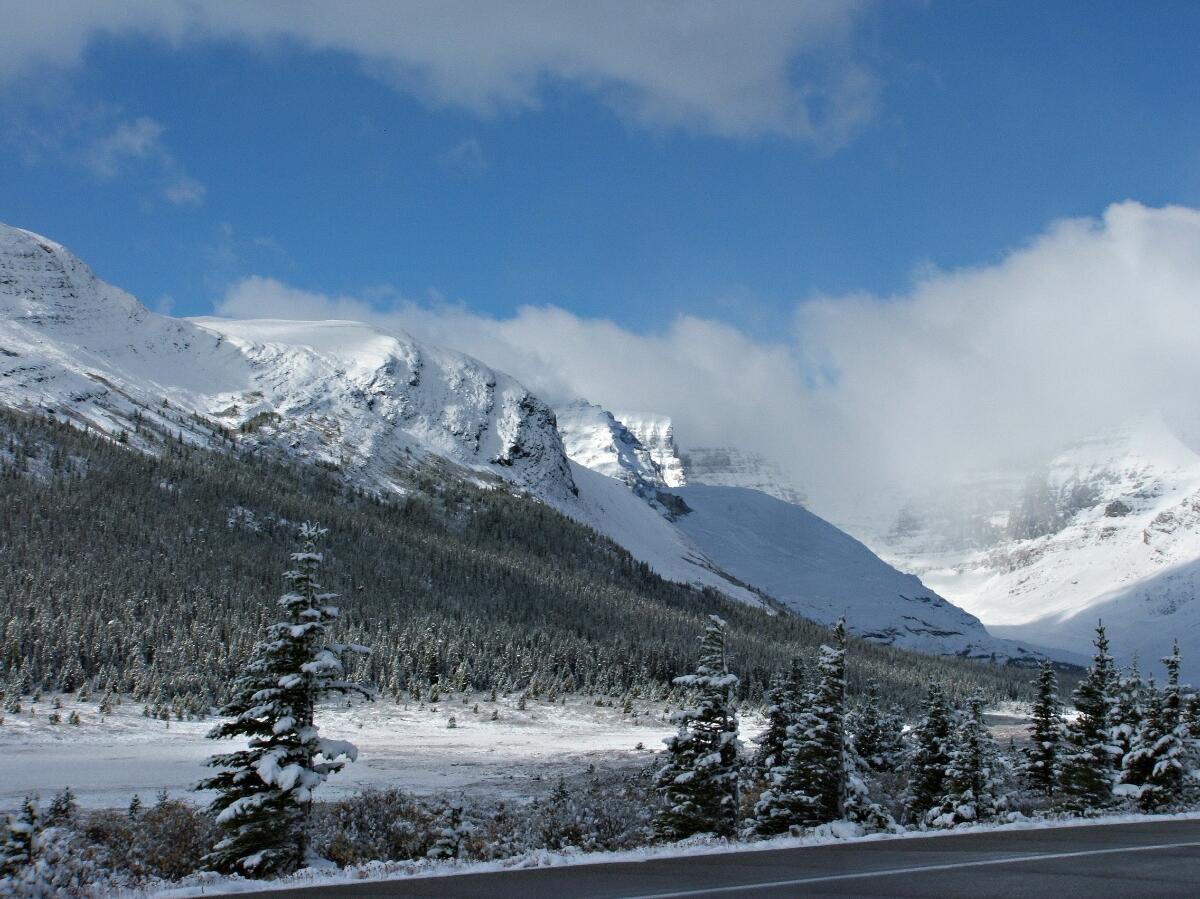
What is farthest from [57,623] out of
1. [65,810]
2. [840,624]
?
[840,624]

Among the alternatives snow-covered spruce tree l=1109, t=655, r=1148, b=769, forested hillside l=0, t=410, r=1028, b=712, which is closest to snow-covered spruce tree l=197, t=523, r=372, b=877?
snow-covered spruce tree l=1109, t=655, r=1148, b=769

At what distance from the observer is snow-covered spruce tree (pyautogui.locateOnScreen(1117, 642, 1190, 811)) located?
33.8 metres

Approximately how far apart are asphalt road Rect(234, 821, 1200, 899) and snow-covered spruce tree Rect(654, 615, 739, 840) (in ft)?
56.3

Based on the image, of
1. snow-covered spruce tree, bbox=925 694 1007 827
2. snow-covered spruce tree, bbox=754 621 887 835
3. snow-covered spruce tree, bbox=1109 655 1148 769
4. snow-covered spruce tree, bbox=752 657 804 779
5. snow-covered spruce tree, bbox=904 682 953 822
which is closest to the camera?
snow-covered spruce tree, bbox=754 621 887 835

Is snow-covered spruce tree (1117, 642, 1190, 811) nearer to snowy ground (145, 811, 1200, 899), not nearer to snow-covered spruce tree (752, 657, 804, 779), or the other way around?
snow-covered spruce tree (752, 657, 804, 779)

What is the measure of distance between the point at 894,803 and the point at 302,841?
129 ft

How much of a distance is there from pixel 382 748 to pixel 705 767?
46354 millimetres

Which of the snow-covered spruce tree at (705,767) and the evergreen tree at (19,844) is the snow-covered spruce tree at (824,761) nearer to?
the snow-covered spruce tree at (705,767)

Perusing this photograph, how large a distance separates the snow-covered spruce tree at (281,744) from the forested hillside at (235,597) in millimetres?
63317

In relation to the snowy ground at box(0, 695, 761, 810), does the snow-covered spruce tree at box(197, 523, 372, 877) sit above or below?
above

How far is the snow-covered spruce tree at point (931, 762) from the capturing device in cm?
4653

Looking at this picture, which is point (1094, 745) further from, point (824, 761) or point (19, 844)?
point (19, 844)

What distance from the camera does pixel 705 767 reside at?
3478cm

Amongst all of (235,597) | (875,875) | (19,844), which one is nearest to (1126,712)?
(875,875)
